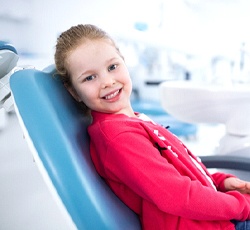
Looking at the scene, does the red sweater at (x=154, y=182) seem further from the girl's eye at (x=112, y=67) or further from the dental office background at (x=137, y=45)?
the dental office background at (x=137, y=45)

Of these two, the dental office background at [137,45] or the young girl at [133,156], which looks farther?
the dental office background at [137,45]

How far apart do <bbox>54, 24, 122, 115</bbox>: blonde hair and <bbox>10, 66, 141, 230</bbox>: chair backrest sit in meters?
0.15

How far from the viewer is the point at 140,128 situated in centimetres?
78

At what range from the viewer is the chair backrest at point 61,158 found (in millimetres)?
586

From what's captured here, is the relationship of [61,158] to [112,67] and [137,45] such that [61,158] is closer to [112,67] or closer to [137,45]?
[112,67]

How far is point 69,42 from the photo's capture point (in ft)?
2.73

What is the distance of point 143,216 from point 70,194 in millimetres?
254

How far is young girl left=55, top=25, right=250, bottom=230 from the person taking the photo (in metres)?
0.69

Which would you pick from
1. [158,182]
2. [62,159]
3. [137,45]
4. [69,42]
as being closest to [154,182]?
[158,182]

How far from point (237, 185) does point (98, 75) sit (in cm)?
52

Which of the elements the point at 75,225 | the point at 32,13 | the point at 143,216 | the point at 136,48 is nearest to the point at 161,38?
the point at 136,48

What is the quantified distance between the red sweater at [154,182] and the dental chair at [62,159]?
0.05 meters

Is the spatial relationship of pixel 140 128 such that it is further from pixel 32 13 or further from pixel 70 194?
pixel 32 13

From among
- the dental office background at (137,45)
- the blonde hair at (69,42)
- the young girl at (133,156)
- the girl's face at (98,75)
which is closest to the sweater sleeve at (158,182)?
the young girl at (133,156)
